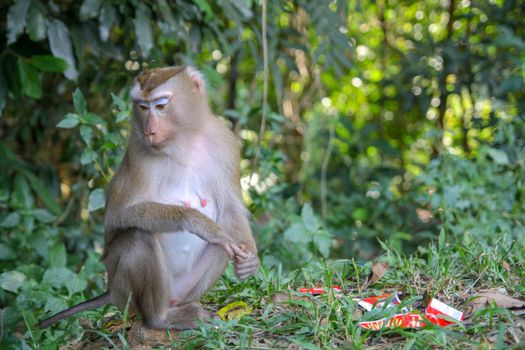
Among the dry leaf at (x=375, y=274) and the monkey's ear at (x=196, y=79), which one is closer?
the dry leaf at (x=375, y=274)

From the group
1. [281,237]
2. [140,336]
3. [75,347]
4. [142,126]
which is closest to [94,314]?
[75,347]

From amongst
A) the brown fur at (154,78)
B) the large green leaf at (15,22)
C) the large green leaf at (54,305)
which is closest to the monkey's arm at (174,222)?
the brown fur at (154,78)

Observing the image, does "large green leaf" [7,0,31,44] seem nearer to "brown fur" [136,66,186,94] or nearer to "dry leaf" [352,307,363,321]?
"brown fur" [136,66,186,94]

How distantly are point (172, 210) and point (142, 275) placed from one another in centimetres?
33

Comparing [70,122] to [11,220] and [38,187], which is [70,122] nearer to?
[38,187]

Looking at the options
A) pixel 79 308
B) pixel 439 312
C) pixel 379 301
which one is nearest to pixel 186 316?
pixel 79 308

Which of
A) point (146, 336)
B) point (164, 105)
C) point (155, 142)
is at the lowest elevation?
point (146, 336)

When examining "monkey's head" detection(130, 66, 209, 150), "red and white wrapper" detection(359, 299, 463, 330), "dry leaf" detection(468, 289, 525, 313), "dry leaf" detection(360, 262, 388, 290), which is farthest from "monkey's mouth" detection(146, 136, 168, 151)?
"dry leaf" detection(468, 289, 525, 313)

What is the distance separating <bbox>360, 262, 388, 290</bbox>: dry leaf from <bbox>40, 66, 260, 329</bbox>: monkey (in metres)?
0.57

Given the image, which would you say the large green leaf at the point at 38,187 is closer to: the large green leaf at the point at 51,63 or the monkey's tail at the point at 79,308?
the large green leaf at the point at 51,63

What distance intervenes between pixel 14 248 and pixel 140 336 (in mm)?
2127

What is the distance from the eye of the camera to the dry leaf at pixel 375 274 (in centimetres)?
346

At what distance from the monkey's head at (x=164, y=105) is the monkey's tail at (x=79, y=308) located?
80 centimetres

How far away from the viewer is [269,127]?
5.87 m
